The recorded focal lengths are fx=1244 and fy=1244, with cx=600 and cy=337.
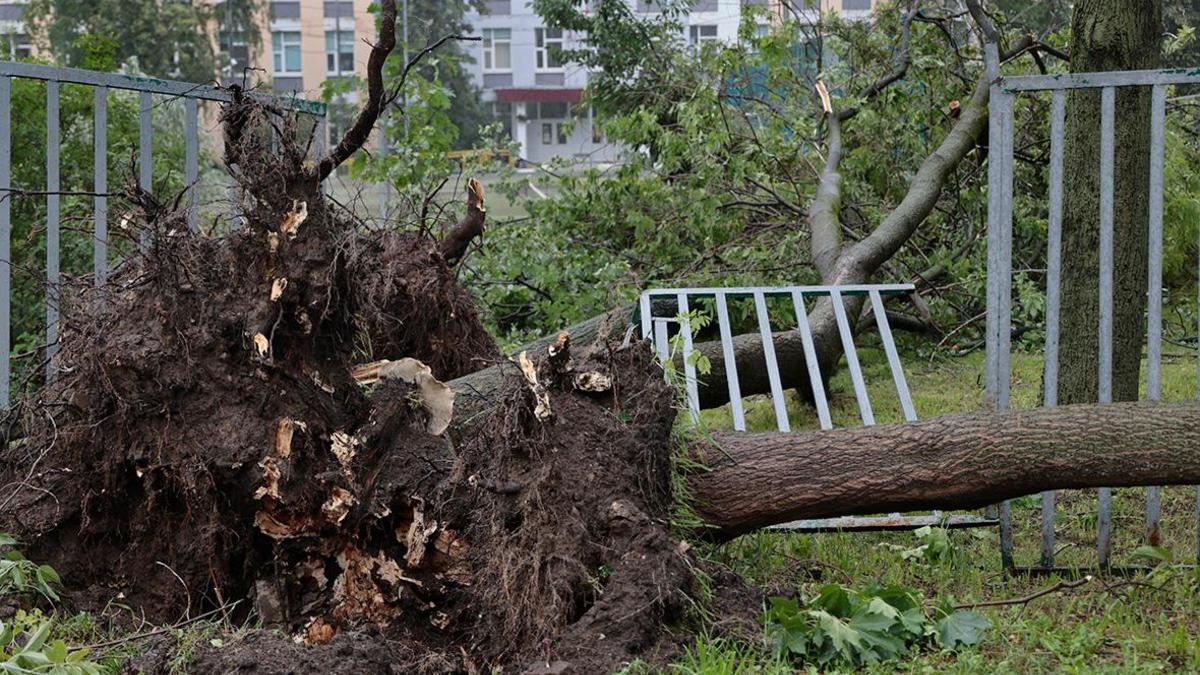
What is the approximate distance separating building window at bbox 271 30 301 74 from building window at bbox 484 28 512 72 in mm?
6598

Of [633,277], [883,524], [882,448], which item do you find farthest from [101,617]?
[633,277]

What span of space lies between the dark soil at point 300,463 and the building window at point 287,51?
37.7 metres

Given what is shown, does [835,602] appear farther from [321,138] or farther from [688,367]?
[321,138]

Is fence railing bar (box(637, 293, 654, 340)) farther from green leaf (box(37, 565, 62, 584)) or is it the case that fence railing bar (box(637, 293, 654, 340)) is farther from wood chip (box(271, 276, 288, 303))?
green leaf (box(37, 565, 62, 584))

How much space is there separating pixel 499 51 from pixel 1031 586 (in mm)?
41994

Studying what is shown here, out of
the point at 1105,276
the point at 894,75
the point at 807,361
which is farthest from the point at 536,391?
the point at 894,75

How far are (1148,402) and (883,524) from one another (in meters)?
1.26

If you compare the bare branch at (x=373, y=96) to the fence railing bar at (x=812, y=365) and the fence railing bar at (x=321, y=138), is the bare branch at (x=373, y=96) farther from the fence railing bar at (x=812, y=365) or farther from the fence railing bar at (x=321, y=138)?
the fence railing bar at (x=812, y=365)

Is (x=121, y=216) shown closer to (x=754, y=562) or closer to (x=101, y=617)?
(x=101, y=617)

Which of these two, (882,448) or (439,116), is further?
(439,116)

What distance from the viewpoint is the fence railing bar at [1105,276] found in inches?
178

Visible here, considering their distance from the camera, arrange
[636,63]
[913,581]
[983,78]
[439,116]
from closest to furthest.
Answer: [913,581], [983,78], [439,116], [636,63]

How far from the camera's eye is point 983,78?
8469mm

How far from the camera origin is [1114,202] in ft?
16.7
